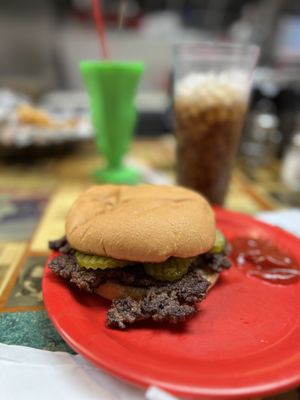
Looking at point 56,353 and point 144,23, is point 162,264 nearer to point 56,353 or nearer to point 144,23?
point 56,353

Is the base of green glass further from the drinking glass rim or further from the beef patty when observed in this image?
the beef patty

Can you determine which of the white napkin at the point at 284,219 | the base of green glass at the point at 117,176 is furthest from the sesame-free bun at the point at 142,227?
the base of green glass at the point at 117,176

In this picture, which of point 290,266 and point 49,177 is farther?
point 49,177

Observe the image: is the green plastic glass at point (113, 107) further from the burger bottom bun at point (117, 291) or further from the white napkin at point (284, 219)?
the burger bottom bun at point (117, 291)

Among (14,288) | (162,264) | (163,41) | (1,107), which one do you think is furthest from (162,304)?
(163,41)

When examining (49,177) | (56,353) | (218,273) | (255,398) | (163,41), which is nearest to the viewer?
(255,398)

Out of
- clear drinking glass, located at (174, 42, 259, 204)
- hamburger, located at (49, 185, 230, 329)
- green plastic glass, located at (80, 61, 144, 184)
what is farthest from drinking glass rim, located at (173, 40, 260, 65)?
hamburger, located at (49, 185, 230, 329)
